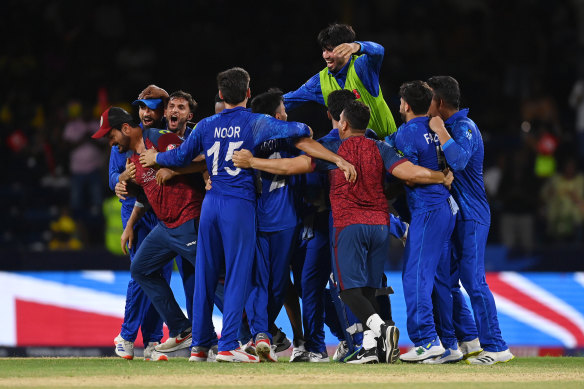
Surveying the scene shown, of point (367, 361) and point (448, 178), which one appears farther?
point (448, 178)

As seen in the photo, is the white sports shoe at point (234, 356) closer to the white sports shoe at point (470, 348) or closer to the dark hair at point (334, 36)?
the white sports shoe at point (470, 348)

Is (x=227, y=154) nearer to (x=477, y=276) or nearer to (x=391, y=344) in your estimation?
(x=391, y=344)

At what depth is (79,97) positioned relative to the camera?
1825 centimetres

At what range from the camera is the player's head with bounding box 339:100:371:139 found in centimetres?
819

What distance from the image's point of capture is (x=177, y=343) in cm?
886

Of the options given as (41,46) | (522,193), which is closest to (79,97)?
(41,46)

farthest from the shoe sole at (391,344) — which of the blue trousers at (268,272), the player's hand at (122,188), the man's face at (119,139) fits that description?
the man's face at (119,139)

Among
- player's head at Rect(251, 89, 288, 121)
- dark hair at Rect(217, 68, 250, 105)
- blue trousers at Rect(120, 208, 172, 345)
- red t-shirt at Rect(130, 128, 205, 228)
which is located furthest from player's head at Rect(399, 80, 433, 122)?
blue trousers at Rect(120, 208, 172, 345)

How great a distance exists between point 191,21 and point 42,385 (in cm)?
1413

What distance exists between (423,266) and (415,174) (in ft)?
2.64

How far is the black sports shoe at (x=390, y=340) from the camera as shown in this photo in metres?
7.75

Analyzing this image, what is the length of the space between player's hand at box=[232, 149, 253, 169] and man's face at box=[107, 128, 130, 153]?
1.43m

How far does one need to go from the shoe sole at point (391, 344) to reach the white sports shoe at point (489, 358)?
2.86 feet

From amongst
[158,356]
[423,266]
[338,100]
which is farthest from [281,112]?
[158,356]
